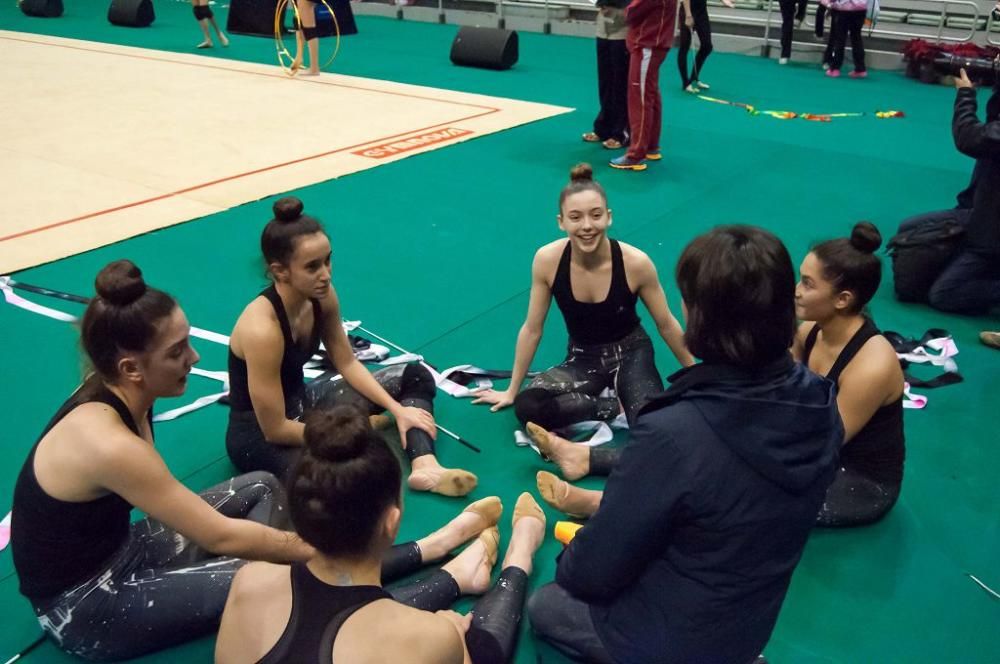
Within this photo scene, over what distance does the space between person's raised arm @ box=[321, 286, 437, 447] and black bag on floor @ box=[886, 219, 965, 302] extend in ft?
9.01

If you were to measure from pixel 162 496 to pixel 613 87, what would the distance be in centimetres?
595

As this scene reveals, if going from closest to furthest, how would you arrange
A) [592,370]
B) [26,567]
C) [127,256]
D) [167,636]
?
[26,567]
[167,636]
[592,370]
[127,256]

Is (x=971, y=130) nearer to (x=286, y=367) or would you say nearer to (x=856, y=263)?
(x=856, y=263)

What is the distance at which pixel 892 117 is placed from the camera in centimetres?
829

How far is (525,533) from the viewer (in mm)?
2619

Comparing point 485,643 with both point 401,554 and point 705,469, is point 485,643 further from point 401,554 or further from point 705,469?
point 705,469

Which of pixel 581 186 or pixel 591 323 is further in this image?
pixel 591 323

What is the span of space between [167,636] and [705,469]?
157 centimetres

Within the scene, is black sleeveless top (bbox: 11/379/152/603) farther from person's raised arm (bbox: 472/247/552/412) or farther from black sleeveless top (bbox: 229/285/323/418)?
person's raised arm (bbox: 472/247/552/412)

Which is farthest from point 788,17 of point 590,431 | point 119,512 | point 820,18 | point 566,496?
point 119,512

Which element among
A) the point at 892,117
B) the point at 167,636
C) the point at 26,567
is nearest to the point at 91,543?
the point at 26,567

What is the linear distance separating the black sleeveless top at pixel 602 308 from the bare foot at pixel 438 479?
0.79 meters

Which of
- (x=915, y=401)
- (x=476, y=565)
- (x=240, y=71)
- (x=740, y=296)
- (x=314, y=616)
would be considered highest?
(x=740, y=296)

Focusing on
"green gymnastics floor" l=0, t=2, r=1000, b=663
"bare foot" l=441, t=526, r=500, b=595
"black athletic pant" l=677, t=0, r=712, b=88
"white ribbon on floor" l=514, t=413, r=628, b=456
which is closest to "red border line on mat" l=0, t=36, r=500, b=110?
"green gymnastics floor" l=0, t=2, r=1000, b=663
